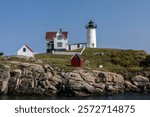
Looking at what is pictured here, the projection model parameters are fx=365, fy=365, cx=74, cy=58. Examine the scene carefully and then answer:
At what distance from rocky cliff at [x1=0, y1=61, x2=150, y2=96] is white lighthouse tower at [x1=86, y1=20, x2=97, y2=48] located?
35.0 metres

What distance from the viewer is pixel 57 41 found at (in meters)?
94.8

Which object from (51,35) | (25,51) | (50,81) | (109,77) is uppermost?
(51,35)

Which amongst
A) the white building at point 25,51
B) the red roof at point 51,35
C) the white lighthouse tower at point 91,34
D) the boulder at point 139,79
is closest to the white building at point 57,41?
the red roof at point 51,35

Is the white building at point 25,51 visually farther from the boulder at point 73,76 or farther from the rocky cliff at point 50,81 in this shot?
the boulder at point 73,76

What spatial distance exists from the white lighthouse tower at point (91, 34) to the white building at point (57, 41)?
6.63 meters

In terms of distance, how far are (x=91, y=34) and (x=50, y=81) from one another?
41599 mm

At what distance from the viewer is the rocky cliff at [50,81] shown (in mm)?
58353

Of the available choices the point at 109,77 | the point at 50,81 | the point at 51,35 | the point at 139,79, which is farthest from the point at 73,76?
the point at 51,35

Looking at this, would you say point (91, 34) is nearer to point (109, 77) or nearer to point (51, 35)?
point (51, 35)

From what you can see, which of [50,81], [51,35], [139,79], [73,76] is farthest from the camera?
[51,35]

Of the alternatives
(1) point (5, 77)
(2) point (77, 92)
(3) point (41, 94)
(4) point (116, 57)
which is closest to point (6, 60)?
(1) point (5, 77)

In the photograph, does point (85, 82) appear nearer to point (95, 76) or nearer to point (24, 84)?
point (95, 76)

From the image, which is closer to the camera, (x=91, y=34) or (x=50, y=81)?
(x=50, y=81)

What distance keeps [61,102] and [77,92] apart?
160 ft
